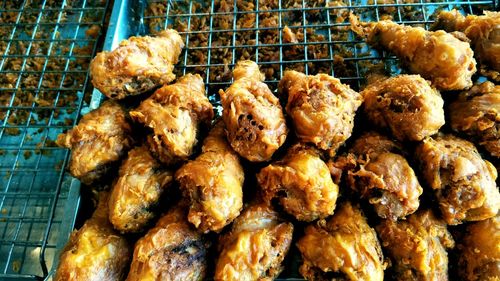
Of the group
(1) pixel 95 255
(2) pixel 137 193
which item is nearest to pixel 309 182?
(2) pixel 137 193

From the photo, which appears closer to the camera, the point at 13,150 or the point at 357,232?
the point at 357,232

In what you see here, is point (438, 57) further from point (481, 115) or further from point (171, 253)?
point (171, 253)

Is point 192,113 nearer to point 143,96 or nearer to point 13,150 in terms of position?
point 143,96

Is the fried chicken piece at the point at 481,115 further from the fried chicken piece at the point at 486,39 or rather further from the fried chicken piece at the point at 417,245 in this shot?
the fried chicken piece at the point at 417,245

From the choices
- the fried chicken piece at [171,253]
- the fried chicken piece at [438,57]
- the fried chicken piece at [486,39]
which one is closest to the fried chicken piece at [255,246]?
the fried chicken piece at [171,253]

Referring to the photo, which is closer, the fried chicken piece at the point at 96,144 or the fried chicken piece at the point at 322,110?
the fried chicken piece at the point at 322,110

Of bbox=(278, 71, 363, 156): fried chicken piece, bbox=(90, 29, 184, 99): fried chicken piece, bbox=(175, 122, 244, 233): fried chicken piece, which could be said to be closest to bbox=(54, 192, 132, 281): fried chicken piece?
bbox=(175, 122, 244, 233): fried chicken piece

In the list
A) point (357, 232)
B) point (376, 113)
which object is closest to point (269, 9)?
point (376, 113)
